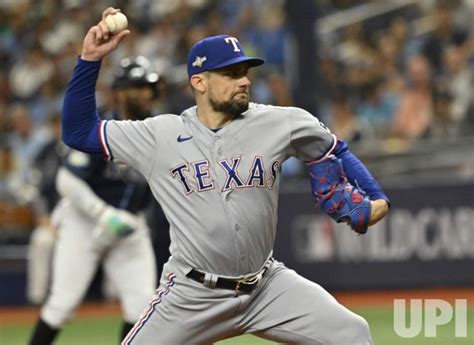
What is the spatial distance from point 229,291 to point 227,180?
1.78 ft

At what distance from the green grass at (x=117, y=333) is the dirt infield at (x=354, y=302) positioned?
0.56 meters

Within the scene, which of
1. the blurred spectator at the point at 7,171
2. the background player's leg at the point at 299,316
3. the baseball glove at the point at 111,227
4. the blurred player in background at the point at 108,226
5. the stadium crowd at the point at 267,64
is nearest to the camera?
the background player's leg at the point at 299,316

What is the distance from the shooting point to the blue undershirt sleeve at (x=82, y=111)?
545 cm

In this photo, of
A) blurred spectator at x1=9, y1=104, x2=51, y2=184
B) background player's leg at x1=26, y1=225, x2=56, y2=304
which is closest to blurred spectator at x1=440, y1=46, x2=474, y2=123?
background player's leg at x1=26, y1=225, x2=56, y2=304

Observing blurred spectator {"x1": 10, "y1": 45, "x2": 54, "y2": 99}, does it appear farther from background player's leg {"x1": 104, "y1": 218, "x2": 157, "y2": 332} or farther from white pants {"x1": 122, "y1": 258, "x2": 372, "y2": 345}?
white pants {"x1": 122, "y1": 258, "x2": 372, "y2": 345}

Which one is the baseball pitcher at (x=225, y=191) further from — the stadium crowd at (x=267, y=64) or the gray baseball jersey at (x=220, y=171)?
the stadium crowd at (x=267, y=64)

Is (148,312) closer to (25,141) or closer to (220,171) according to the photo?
(220,171)

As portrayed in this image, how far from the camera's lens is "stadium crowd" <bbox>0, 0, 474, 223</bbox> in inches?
543

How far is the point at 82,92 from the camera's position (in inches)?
215

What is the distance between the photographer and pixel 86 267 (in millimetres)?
7871

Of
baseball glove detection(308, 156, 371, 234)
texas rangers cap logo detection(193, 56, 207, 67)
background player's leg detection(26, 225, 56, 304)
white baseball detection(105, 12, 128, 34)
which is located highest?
white baseball detection(105, 12, 128, 34)

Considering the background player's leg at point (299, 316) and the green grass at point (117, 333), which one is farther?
the green grass at point (117, 333)

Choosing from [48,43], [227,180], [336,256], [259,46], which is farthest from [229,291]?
[48,43]

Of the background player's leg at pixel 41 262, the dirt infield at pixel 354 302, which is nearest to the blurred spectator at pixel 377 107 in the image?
the dirt infield at pixel 354 302
